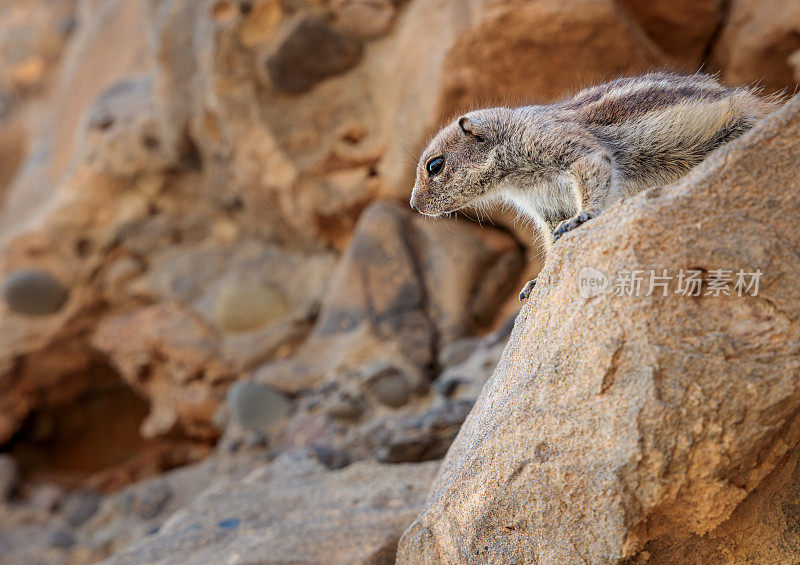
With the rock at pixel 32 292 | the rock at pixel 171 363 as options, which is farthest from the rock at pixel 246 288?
the rock at pixel 32 292

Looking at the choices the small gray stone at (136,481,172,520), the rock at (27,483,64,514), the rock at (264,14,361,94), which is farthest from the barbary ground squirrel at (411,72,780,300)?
the rock at (27,483,64,514)

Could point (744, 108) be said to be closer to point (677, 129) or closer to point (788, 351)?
point (677, 129)

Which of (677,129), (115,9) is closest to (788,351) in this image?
(677,129)

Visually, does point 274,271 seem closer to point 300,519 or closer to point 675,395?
point 300,519

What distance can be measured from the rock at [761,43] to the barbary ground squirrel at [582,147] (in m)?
2.44

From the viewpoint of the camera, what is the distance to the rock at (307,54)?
580 centimetres

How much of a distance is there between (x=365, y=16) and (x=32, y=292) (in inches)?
170

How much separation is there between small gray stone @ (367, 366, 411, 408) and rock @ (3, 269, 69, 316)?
4014 mm

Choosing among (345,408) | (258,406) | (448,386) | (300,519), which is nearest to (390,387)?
(345,408)

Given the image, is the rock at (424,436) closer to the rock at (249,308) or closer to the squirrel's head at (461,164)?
the squirrel's head at (461,164)

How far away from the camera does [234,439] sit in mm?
5586

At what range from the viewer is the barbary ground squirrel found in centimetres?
236

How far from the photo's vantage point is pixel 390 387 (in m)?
4.91

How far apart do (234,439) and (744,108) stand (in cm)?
440
